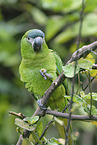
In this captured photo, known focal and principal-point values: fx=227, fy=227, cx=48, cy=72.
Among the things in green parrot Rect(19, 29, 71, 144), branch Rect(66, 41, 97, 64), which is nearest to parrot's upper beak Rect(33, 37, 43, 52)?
green parrot Rect(19, 29, 71, 144)

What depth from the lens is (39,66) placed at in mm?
1381

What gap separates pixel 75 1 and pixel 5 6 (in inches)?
53.3

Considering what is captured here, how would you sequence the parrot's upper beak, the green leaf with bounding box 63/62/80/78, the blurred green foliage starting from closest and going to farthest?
the green leaf with bounding box 63/62/80/78, the parrot's upper beak, the blurred green foliage

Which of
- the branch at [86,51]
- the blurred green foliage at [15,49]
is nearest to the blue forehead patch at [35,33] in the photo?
the branch at [86,51]

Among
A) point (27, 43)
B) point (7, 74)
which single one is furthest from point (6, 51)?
point (27, 43)

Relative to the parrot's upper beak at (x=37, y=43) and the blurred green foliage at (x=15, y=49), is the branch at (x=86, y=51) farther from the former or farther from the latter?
the blurred green foliage at (x=15, y=49)

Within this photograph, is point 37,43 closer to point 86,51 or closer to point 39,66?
point 39,66

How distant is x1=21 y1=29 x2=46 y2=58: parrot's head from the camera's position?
1.35 meters

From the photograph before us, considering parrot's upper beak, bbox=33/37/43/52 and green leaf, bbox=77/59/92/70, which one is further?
parrot's upper beak, bbox=33/37/43/52

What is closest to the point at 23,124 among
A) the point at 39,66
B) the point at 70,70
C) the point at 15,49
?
the point at 70,70

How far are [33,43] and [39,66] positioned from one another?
0.14 m

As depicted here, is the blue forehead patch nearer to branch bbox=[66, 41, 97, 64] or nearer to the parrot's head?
the parrot's head

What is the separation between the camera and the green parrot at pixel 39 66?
4.43ft

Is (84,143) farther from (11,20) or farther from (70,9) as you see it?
(11,20)
